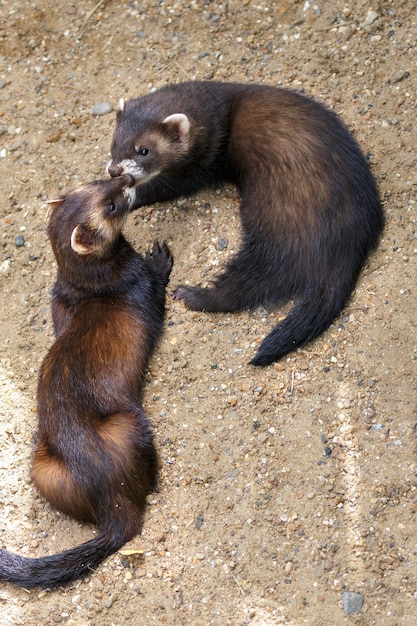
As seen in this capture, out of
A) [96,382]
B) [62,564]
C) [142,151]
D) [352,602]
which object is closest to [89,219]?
[142,151]

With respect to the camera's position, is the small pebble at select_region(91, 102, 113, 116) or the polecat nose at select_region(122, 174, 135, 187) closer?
the polecat nose at select_region(122, 174, 135, 187)

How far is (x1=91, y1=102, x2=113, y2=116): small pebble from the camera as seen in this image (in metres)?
5.41

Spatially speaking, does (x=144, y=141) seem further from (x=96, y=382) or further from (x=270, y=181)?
(x=96, y=382)

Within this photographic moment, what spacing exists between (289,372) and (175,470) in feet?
2.44

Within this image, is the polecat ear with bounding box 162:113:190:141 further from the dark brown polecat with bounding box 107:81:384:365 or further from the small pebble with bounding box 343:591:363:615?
the small pebble with bounding box 343:591:363:615

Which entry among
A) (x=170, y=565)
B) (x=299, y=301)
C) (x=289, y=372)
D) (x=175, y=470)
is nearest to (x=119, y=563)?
(x=170, y=565)

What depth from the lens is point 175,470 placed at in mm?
4164

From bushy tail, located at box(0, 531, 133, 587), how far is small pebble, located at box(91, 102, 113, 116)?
272 cm

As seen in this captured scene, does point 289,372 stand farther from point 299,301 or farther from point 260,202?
point 260,202

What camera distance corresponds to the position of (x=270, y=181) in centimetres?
459

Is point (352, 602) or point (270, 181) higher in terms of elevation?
point (270, 181)

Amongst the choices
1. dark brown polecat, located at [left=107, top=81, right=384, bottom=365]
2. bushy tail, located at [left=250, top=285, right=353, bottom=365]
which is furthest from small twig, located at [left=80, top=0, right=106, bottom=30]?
bushy tail, located at [left=250, top=285, right=353, bottom=365]

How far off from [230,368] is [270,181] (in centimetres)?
104

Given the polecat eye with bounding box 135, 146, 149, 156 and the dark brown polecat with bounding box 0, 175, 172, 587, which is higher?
the polecat eye with bounding box 135, 146, 149, 156
